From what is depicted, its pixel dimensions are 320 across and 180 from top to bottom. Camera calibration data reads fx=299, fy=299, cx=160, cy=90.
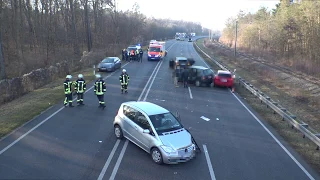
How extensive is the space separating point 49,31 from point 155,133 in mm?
34961

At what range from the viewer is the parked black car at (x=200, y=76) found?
72.8 feet

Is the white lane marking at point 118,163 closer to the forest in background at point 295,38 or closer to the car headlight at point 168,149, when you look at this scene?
the car headlight at point 168,149

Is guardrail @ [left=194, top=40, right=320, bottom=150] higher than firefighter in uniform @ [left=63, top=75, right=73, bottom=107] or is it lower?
lower

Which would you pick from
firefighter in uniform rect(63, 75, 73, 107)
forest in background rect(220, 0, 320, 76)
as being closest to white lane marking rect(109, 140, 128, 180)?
firefighter in uniform rect(63, 75, 73, 107)

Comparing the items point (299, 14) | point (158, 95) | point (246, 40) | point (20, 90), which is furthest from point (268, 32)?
point (20, 90)

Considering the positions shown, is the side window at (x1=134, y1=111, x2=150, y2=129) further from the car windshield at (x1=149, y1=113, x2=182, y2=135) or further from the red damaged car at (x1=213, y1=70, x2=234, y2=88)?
the red damaged car at (x1=213, y1=70, x2=234, y2=88)

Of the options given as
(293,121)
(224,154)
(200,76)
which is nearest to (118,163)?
(224,154)

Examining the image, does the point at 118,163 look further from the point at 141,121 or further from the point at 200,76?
the point at 200,76

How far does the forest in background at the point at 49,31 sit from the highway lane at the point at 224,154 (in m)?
19.8

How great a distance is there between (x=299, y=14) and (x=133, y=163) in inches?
1596

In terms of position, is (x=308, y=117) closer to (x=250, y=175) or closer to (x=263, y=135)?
(x=263, y=135)

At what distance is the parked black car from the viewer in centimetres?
2219

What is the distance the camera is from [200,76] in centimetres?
2225

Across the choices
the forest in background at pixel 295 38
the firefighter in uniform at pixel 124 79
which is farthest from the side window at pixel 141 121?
the forest in background at pixel 295 38
